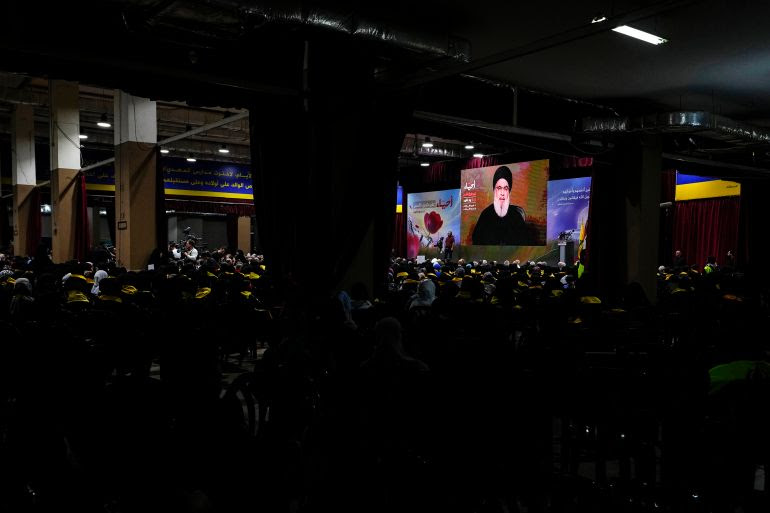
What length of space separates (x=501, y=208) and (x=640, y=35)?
1269 centimetres

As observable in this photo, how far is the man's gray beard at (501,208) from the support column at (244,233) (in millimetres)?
13692

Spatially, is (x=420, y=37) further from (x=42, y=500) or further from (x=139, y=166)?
(x=139, y=166)

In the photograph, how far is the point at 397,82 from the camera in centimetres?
713

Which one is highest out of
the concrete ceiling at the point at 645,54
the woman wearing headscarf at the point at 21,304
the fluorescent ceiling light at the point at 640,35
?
the concrete ceiling at the point at 645,54

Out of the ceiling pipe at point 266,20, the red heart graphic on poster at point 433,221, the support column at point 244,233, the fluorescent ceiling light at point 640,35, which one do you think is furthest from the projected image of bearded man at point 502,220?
the ceiling pipe at point 266,20

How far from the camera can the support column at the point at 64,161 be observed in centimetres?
1559

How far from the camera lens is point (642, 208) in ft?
39.4

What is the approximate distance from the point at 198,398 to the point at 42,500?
2.56ft

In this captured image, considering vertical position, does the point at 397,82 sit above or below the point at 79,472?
above

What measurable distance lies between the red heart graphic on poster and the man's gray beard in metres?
3.08

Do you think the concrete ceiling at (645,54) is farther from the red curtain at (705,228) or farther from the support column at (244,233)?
the support column at (244,233)

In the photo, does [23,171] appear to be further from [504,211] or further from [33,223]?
[504,211]

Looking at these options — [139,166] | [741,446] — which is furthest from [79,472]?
[139,166]

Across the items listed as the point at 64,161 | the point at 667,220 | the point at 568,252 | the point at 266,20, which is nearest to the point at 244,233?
the point at 64,161
